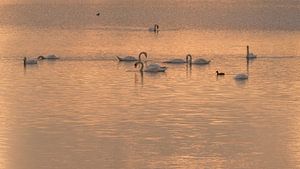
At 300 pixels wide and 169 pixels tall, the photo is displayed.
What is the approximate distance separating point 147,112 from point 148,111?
0.32 meters

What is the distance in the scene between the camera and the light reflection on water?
116 feet

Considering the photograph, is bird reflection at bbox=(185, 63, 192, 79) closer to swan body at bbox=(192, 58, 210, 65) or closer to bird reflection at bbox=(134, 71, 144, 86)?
swan body at bbox=(192, 58, 210, 65)

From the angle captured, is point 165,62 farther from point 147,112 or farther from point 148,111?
point 147,112

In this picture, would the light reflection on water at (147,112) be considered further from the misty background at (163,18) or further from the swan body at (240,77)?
the misty background at (163,18)

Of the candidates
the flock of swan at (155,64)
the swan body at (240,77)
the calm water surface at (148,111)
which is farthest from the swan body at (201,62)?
the swan body at (240,77)

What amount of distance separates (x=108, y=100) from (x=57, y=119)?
5773mm

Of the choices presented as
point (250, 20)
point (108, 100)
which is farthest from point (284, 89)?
point (250, 20)

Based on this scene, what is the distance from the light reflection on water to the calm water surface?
0.13ft

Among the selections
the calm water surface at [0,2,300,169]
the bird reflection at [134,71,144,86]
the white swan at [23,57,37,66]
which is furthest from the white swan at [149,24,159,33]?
the bird reflection at [134,71,144,86]

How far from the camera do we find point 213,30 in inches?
4146

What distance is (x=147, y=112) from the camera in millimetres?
44625

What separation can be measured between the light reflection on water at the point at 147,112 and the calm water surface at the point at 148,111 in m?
0.04

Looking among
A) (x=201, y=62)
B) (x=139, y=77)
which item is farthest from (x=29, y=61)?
(x=201, y=62)

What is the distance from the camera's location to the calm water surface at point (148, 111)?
35438mm
